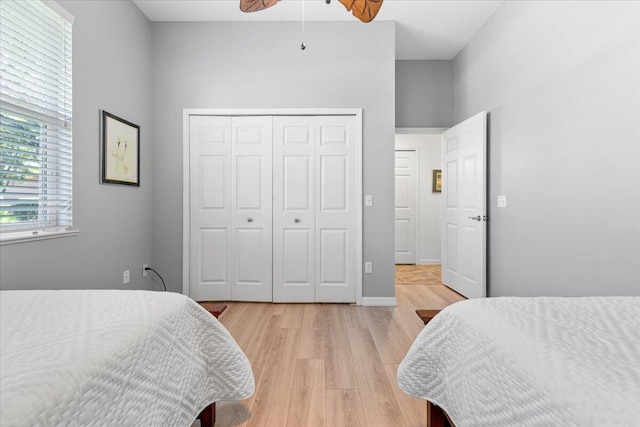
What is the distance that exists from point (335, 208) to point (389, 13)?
1974 mm

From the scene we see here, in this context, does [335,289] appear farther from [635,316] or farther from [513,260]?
[635,316]

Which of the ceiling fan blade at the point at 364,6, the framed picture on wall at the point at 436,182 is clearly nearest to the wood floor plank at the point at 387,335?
the ceiling fan blade at the point at 364,6

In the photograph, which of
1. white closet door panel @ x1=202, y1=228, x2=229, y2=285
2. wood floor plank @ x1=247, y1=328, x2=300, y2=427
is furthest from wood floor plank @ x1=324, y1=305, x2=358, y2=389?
white closet door panel @ x1=202, y1=228, x2=229, y2=285

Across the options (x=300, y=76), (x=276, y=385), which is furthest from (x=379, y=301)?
(x=300, y=76)

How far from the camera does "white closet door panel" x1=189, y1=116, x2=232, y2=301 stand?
11.1 feet

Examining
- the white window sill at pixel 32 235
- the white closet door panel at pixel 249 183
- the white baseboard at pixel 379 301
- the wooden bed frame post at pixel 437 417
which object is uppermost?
the white closet door panel at pixel 249 183

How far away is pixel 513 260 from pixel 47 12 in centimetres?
390

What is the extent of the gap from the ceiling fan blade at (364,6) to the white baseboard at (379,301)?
2489 mm

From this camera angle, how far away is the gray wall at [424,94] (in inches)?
162

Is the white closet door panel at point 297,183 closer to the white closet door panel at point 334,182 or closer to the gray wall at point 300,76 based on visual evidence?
the white closet door panel at point 334,182

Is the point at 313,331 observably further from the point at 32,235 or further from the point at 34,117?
the point at 34,117

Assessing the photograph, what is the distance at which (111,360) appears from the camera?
2.56 feet

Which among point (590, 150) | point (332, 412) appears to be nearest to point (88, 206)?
point (332, 412)

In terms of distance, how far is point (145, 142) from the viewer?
3234 millimetres
